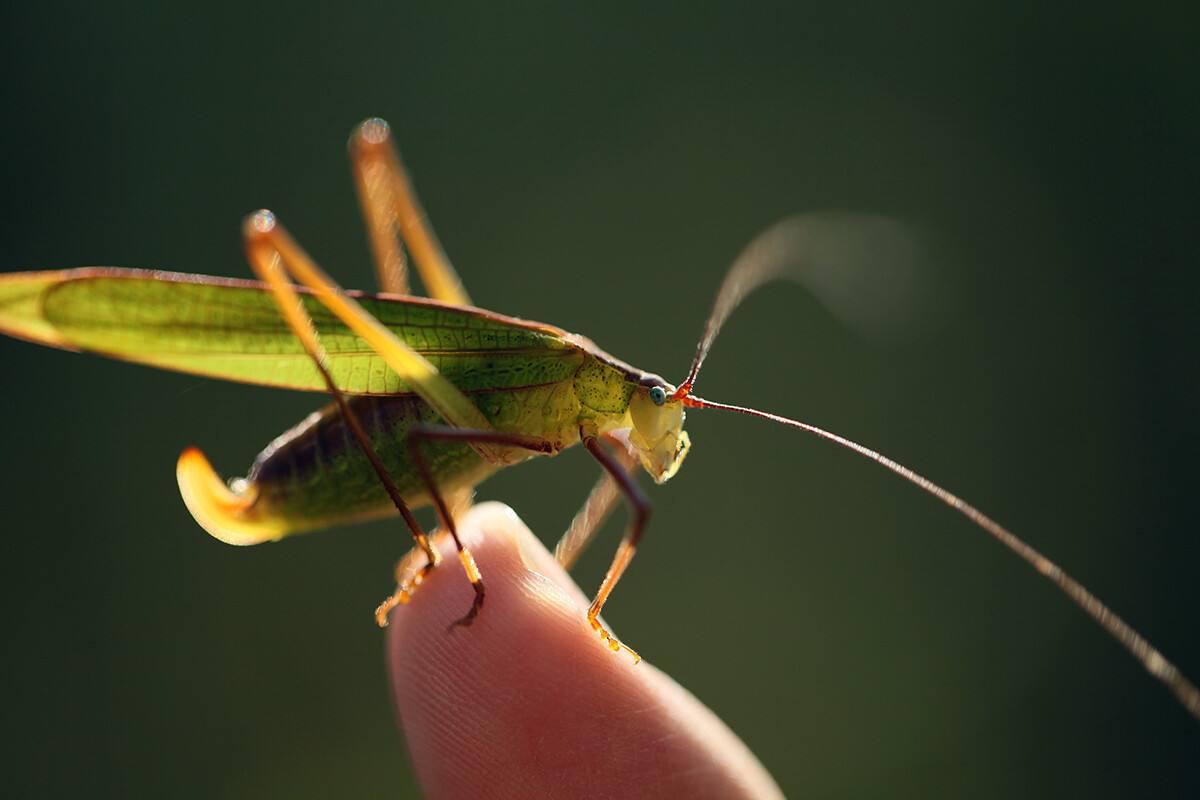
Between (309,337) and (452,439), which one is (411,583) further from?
(309,337)

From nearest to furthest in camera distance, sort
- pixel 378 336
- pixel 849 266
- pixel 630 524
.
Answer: pixel 630 524 → pixel 378 336 → pixel 849 266

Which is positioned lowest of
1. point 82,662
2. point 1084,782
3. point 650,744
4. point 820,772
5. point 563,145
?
point 1084,782

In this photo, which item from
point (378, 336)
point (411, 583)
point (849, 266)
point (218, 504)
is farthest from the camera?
point (849, 266)

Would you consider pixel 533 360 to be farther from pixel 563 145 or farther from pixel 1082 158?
pixel 1082 158

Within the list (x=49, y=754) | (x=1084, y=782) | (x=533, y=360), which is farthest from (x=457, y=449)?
(x=1084, y=782)

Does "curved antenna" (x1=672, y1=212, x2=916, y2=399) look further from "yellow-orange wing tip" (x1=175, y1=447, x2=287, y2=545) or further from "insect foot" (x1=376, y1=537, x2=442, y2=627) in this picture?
"yellow-orange wing tip" (x1=175, y1=447, x2=287, y2=545)

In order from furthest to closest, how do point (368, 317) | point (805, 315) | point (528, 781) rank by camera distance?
point (805, 315)
point (528, 781)
point (368, 317)

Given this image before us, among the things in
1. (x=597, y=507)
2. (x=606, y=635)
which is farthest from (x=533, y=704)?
(x=597, y=507)
